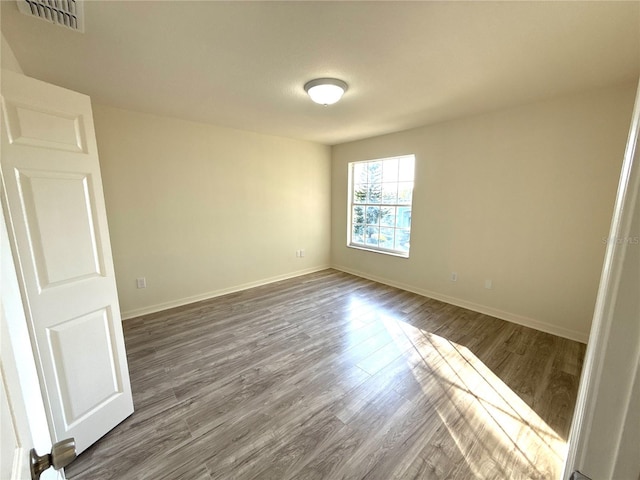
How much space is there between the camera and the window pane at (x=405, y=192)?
395 cm

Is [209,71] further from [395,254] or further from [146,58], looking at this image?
[395,254]

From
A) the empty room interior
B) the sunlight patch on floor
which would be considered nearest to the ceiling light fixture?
the empty room interior

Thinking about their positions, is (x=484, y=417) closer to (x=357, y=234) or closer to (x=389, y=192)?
(x=389, y=192)

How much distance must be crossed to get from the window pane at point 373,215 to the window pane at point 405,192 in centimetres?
48

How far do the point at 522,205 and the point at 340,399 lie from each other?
2757 millimetres

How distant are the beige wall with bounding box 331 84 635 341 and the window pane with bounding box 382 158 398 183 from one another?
0.73 ft

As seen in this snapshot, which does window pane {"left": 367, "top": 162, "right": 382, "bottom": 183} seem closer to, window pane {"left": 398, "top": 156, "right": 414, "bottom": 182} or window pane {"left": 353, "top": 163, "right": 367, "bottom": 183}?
window pane {"left": 353, "top": 163, "right": 367, "bottom": 183}

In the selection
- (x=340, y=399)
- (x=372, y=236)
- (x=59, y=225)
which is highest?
(x=59, y=225)

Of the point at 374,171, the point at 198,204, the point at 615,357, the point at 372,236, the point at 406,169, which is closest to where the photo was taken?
the point at 615,357

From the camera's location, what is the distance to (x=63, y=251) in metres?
1.37

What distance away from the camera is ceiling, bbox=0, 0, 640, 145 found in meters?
1.41

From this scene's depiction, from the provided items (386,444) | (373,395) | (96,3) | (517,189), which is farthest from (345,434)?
(517,189)

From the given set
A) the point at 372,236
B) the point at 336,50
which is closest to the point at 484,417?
the point at 336,50

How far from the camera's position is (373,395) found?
1.92 meters
